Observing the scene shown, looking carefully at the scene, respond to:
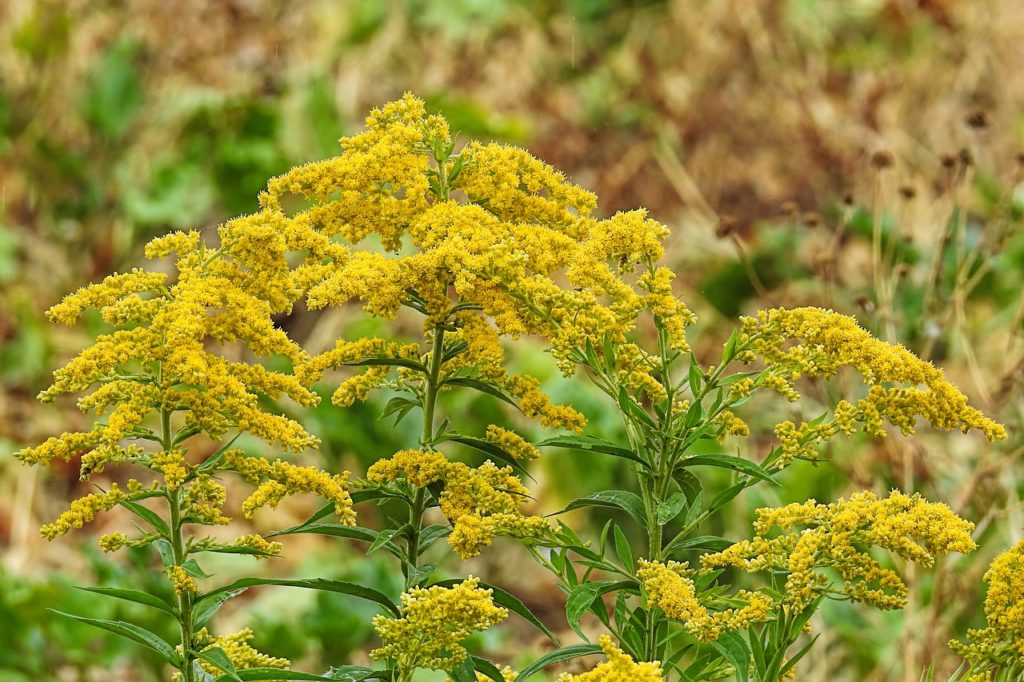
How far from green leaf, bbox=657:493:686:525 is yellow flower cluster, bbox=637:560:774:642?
87 mm

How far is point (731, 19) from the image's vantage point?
367 inches

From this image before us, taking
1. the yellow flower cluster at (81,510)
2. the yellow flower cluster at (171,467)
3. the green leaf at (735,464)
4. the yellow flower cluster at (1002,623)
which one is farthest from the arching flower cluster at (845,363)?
the yellow flower cluster at (81,510)

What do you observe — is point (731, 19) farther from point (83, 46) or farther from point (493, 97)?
point (83, 46)

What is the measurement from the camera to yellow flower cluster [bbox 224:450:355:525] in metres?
2.23

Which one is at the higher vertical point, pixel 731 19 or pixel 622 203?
pixel 731 19

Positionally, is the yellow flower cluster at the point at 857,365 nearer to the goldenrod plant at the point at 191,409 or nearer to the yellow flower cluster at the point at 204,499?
the goldenrod plant at the point at 191,409

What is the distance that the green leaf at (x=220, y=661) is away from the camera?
2.11m

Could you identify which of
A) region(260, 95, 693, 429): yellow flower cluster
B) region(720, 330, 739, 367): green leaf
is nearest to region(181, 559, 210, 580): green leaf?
region(260, 95, 693, 429): yellow flower cluster

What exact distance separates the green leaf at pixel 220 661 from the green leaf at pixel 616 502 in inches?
22.8

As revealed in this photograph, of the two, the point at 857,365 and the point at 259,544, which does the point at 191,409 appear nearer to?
the point at 259,544

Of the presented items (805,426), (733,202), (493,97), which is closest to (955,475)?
(733,202)

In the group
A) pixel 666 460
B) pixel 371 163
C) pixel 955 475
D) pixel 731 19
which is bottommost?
pixel 666 460

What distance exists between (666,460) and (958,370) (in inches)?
226

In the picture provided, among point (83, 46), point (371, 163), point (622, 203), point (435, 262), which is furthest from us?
point (83, 46)
